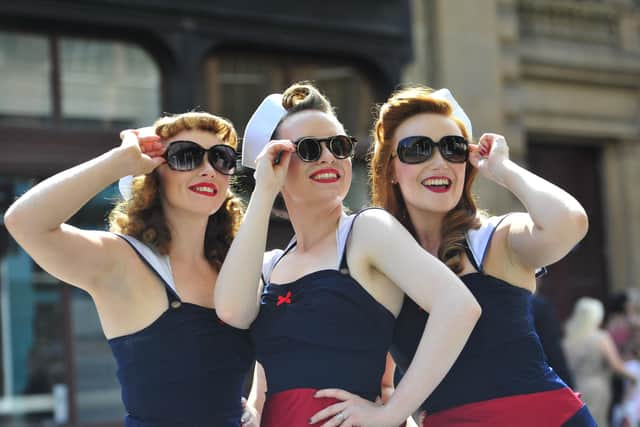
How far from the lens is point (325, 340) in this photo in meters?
2.79

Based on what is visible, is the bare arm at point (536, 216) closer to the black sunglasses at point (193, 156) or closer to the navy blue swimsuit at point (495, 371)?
the navy blue swimsuit at point (495, 371)

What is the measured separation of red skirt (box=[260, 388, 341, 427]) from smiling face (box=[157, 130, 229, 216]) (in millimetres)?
683

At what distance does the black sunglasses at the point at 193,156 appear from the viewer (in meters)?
3.18

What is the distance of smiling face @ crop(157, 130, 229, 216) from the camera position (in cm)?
321

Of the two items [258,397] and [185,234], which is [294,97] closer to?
[185,234]

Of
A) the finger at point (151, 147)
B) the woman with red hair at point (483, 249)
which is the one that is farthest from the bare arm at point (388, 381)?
the finger at point (151, 147)

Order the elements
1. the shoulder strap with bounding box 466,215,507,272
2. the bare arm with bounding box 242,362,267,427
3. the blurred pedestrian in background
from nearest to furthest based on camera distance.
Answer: the shoulder strap with bounding box 466,215,507,272 → the bare arm with bounding box 242,362,267,427 → the blurred pedestrian in background

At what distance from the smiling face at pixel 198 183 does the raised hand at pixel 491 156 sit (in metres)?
0.80

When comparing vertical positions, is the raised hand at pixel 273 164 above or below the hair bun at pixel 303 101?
below

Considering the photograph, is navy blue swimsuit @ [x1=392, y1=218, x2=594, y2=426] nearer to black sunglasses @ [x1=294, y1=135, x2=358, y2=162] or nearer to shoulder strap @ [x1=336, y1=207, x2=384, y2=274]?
shoulder strap @ [x1=336, y1=207, x2=384, y2=274]

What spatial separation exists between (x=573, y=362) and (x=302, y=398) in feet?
21.5

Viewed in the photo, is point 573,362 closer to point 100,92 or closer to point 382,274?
point 100,92

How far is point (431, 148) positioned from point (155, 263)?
0.93 metres

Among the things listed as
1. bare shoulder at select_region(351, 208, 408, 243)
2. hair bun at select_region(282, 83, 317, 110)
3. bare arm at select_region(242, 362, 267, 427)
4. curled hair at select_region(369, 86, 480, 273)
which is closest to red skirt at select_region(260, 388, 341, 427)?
bare arm at select_region(242, 362, 267, 427)
